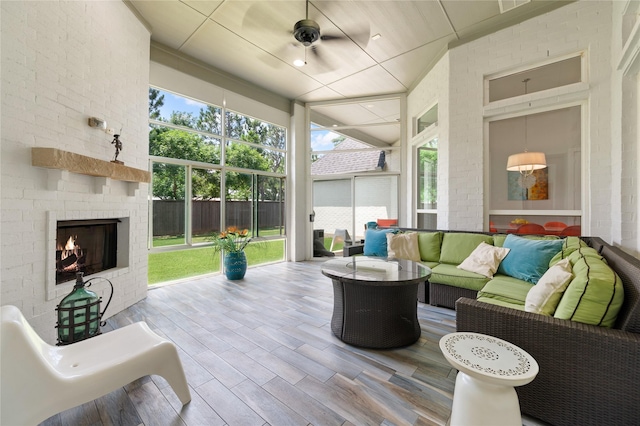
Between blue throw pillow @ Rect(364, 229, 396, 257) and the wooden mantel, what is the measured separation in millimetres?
3291

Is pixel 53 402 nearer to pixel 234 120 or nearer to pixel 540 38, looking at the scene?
pixel 234 120

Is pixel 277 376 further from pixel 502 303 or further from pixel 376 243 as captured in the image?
pixel 376 243

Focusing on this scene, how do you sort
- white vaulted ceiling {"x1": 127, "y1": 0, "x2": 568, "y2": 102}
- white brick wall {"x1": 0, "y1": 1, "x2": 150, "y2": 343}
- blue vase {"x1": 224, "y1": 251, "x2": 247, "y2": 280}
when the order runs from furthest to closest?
blue vase {"x1": 224, "y1": 251, "x2": 247, "y2": 280} → white vaulted ceiling {"x1": 127, "y1": 0, "x2": 568, "y2": 102} → white brick wall {"x1": 0, "y1": 1, "x2": 150, "y2": 343}

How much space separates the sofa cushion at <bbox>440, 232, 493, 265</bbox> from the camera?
3.47m

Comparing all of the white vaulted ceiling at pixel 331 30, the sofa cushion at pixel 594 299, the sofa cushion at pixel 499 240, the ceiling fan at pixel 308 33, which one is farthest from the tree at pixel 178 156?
the sofa cushion at pixel 594 299

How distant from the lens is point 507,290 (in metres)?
2.43

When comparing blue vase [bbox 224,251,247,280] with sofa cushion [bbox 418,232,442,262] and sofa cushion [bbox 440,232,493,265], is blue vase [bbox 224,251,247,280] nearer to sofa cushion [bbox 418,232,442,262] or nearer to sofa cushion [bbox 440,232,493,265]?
sofa cushion [bbox 418,232,442,262]

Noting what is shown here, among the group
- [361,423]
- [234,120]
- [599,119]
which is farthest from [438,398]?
[234,120]

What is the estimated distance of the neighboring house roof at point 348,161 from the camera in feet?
19.4

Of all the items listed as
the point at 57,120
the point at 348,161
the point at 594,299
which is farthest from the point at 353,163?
the point at 594,299

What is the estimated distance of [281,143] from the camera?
19.8 feet

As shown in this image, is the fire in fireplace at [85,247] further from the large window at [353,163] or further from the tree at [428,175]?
the tree at [428,175]

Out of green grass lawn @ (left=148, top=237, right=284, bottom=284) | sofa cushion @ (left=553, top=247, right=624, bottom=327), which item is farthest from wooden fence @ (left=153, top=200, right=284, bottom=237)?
sofa cushion @ (left=553, top=247, right=624, bottom=327)

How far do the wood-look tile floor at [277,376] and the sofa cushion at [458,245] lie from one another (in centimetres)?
76
